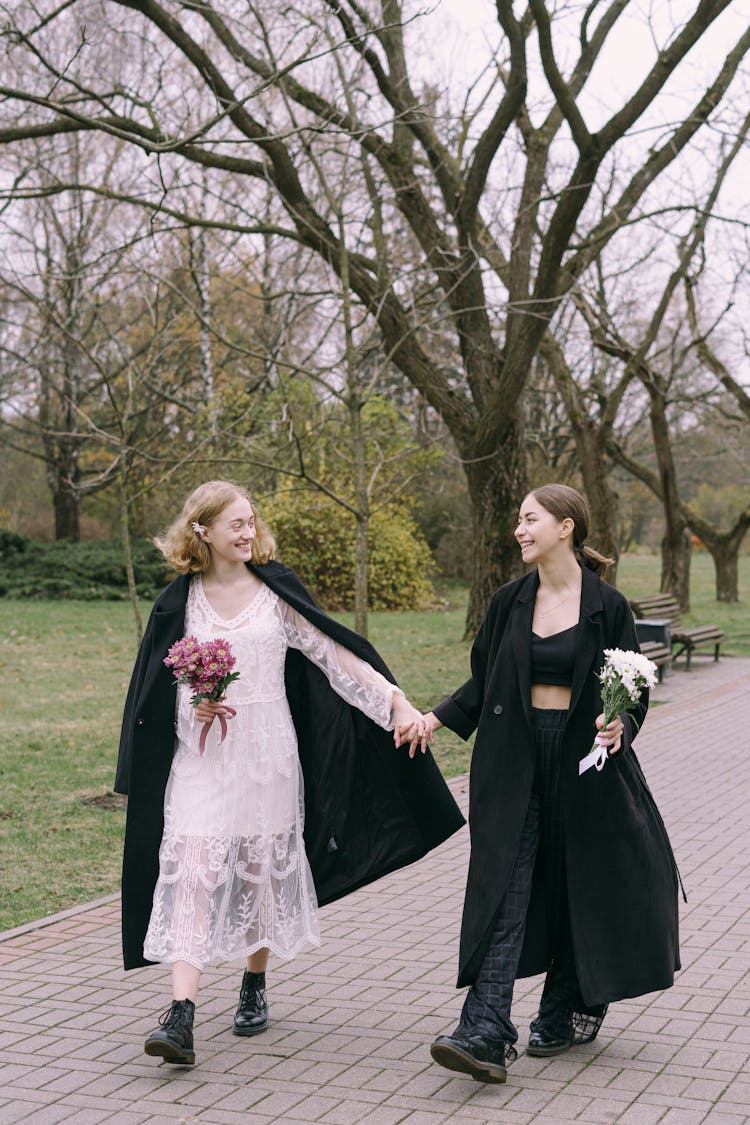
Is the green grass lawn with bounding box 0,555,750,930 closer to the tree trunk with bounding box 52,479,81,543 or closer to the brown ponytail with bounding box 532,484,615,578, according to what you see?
the brown ponytail with bounding box 532,484,615,578

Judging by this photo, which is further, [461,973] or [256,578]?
[256,578]

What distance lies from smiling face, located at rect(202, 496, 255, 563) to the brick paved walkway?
164 cm

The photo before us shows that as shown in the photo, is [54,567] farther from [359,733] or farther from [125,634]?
[359,733]

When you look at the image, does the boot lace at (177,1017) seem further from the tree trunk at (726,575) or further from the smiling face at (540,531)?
the tree trunk at (726,575)

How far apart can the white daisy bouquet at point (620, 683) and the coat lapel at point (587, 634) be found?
13 centimetres

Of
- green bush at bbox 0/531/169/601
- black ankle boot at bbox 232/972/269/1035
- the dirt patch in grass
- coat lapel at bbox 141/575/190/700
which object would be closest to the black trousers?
black ankle boot at bbox 232/972/269/1035

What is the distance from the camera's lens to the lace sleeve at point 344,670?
4922 millimetres

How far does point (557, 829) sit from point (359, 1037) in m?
1.01

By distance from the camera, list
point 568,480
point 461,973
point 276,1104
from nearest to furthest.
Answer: point 276,1104 → point 461,973 → point 568,480

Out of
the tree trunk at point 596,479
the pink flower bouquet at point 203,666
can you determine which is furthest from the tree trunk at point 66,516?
the pink flower bouquet at point 203,666

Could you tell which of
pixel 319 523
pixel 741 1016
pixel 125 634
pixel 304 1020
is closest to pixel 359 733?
pixel 304 1020

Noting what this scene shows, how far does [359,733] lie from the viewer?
5035 millimetres

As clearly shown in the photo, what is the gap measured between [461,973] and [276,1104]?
696mm

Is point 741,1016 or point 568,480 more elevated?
point 568,480
